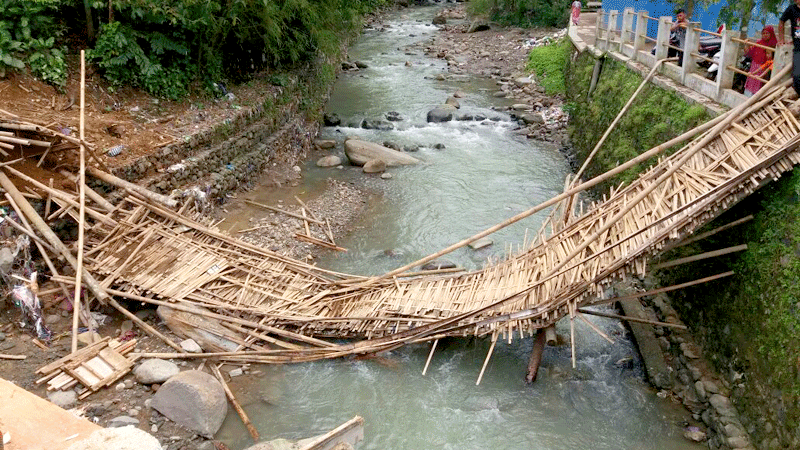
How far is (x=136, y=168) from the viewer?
8164 millimetres

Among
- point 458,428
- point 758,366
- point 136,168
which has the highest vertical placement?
point 136,168

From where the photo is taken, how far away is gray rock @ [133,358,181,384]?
18.7 ft

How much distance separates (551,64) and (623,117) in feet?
30.4

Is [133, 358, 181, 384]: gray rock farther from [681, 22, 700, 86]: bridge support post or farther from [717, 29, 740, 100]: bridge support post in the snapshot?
[681, 22, 700, 86]: bridge support post

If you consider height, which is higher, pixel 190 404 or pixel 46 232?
pixel 46 232

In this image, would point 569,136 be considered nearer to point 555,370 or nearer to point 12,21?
point 555,370

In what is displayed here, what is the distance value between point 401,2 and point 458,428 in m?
32.7

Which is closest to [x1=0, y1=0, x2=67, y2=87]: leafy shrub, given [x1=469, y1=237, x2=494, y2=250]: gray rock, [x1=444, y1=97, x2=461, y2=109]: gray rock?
[x1=469, y1=237, x2=494, y2=250]: gray rock

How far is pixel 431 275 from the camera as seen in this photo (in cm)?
718

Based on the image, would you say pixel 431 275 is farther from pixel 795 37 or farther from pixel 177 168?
pixel 795 37

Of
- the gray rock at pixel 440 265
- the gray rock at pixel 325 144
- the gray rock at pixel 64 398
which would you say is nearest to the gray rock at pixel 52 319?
the gray rock at pixel 64 398

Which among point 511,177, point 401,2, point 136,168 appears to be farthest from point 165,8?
point 401,2

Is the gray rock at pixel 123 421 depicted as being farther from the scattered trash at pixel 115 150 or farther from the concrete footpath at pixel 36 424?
the scattered trash at pixel 115 150

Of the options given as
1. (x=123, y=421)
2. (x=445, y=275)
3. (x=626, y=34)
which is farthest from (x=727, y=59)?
(x=123, y=421)
